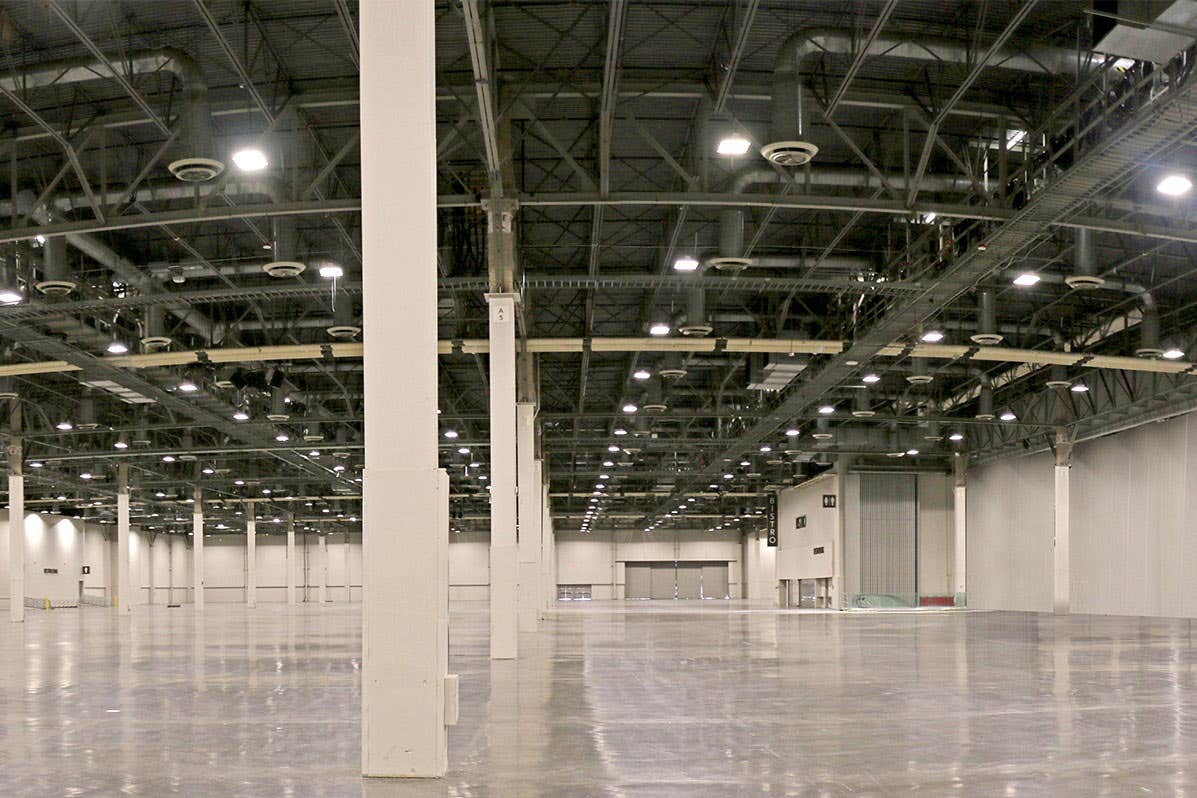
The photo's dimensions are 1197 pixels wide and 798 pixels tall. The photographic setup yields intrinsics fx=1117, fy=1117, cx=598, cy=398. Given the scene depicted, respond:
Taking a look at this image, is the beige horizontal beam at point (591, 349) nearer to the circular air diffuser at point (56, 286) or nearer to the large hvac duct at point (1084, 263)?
the circular air diffuser at point (56, 286)

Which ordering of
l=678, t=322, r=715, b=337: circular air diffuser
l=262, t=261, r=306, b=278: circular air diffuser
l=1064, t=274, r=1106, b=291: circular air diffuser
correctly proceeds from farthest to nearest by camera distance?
l=678, t=322, r=715, b=337: circular air diffuser → l=1064, t=274, r=1106, b=291: circular air diffuser → l=262, t=261, r=306, b=278: circular air diffuser

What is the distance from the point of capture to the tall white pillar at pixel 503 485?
24125 mm

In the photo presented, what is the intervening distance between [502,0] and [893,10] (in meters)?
6.83

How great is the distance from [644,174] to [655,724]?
16.5m

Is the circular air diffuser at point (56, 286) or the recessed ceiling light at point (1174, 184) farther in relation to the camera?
the circular air diffuser at point (56, 286)

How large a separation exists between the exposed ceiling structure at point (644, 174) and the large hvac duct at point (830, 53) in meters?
0.05

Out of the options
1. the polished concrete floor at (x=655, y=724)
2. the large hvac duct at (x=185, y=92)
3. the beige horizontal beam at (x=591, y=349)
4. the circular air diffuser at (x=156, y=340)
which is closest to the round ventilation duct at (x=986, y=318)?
the beige horizontal beam at (x=591, y=349)

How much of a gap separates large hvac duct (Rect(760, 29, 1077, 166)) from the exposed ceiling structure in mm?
50

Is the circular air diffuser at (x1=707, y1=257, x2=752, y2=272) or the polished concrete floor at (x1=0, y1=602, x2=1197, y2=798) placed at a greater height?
the circular air diffuser at (x1=707, y1=257, x2=752, y2=272)

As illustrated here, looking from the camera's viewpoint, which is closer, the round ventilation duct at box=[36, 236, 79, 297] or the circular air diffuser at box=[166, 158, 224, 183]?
the circular air diffuser at box=[166, 158, 224, 183]

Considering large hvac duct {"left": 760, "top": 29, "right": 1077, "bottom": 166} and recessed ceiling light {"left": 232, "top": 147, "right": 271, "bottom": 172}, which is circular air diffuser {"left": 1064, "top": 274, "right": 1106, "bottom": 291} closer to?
large hvac duct {"left": 760, "top": 29, "right": 1077, "bottom": 166}

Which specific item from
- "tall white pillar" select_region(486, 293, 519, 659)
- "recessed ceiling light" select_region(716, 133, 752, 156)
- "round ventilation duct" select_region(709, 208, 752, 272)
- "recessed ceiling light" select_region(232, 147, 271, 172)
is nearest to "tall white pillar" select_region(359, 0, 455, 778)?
"recessed ceiling light" select_region(232, 147, 271, 172)

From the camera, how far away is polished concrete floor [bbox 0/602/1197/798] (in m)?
9.38

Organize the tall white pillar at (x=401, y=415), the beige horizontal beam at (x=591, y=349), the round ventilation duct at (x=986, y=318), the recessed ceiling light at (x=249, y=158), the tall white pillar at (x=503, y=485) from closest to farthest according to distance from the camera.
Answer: the tall white pillar at (x=401, y=415)
the recessed ceiling light at (x=249, y=158)
the tall white pillar at (x=503, y=485)
the round ventilation duct at (x=986, y=318)
the beige horizontal beam at (x=591, y=349)
